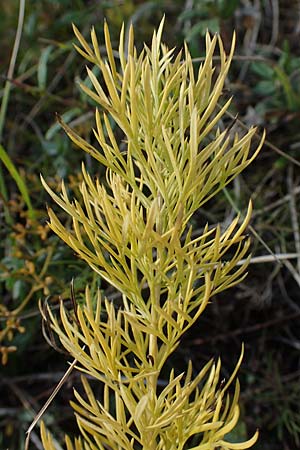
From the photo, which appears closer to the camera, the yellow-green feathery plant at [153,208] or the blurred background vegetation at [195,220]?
the yellow-green feathery plant at [153,208]

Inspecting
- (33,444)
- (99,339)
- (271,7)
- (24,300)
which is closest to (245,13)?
(271,7)

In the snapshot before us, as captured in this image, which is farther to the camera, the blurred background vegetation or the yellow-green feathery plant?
the blurred background vegetation

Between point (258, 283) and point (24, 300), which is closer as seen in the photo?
point (24, 300)

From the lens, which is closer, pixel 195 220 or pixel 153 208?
pixel 153 208

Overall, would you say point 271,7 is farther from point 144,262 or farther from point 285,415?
point 144,262

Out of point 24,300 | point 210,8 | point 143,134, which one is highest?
point 210,8

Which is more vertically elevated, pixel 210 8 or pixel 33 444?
pixel 210 8

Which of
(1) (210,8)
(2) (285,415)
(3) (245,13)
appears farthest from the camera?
(3) (245,13)

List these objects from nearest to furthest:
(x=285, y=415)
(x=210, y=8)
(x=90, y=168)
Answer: (x=285, y=415), (x=90, y=168), (x=210, y=8)
